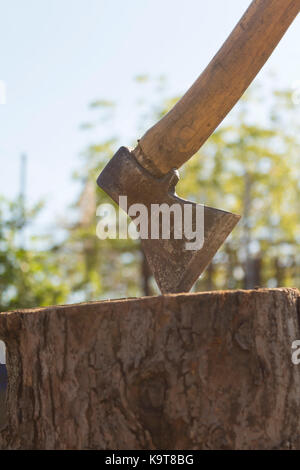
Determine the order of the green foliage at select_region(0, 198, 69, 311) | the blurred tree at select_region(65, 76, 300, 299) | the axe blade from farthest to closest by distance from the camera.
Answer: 1. the blurred tree at select_region(65, 76, 300, 299)
2. the green foliage at select_region(0, 198, 69, 311)
3. the axe blade

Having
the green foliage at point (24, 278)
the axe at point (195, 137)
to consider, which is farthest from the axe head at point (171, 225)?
the green foliage at point (24, 278)

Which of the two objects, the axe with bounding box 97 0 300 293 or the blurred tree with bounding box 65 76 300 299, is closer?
the axe with bounding box 97 0 300 293

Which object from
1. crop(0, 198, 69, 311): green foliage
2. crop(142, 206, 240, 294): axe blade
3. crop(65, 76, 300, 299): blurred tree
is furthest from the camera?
crop(65, 76, 300, 299): blurred tree

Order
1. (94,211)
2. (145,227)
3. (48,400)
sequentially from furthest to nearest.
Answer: (94,211) → (145,227) → (48,400)

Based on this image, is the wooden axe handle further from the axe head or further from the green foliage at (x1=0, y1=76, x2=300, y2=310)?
the green foliage at (x1=0, y1=76, x2=300, y2=310)

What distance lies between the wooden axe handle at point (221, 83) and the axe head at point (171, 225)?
88mm

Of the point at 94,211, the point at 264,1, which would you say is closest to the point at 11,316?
the point at 264,1

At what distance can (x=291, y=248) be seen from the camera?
2012 centimetres

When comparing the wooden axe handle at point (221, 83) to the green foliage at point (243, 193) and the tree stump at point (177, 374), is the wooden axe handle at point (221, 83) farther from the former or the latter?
the green foliage at point (243, 193)

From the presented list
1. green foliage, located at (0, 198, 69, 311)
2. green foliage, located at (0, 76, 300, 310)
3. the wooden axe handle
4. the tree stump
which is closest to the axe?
the wooden axe handle

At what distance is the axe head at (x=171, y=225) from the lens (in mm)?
2277

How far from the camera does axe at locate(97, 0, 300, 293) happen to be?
2.30m

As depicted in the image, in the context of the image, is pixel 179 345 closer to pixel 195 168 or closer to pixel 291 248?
pixel 195 168

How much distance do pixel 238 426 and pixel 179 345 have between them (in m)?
0.30
